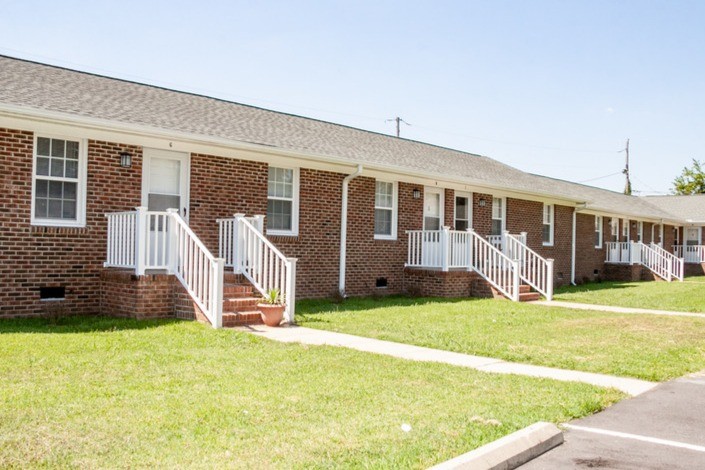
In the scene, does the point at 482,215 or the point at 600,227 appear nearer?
the point at 482,215

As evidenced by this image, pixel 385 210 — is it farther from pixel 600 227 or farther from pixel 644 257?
pixel 644 257

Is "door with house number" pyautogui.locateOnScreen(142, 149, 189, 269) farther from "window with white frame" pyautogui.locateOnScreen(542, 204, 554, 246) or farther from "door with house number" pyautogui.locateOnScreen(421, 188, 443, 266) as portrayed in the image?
"window with white frame" pyautogui.locateOnScreen(542, 204, 554, 246)

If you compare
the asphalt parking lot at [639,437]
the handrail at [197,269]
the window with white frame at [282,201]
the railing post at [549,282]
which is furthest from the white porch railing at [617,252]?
the asphalt parking lot at [639,437]

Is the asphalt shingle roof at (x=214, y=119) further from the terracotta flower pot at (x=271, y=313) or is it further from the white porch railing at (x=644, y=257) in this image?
the white porch railing at (x=644, y=257)

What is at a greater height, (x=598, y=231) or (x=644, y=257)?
(x=598, y=231)

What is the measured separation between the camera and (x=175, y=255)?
10.5m

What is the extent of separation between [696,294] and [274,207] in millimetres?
13158

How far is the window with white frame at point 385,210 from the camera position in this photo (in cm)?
1612

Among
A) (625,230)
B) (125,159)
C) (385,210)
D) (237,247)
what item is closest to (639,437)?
(237,247)

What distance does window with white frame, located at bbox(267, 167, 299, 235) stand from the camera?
45.3 feet

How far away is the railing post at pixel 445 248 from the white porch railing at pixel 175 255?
7221mm

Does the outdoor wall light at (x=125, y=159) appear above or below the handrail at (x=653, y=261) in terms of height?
above

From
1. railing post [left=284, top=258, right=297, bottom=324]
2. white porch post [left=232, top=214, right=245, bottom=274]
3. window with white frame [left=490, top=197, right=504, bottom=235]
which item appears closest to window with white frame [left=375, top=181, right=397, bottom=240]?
window with white frame [left=490, top=197, right=504, bottom=235]

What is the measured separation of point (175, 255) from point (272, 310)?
5.84 ft
